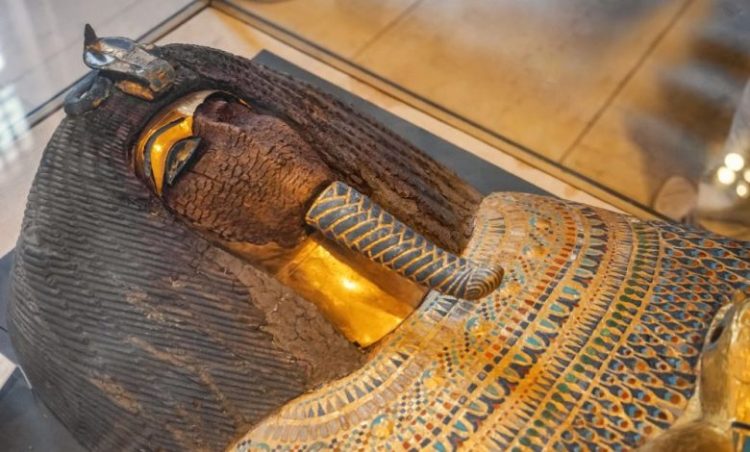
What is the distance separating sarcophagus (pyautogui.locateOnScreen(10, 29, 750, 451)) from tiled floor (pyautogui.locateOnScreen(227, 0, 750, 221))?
116 cm

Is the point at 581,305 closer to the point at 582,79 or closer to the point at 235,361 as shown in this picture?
the point at 235,361

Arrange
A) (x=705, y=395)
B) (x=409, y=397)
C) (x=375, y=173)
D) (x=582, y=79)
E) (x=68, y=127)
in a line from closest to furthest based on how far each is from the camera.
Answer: (x=705, y=395) → (x=409, y=397) → (x=68, y=127) → (x=375, y=173) → (x=582, y=79)

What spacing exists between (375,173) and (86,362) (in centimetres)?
73

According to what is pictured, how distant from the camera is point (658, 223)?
1.93 metres

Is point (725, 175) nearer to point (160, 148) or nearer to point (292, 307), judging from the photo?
point (292, 307)

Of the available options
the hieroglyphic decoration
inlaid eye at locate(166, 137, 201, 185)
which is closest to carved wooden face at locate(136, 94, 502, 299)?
inlaid eye at locate(166, 137, 201, 185)

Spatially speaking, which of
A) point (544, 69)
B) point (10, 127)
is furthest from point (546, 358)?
point (10, 127)

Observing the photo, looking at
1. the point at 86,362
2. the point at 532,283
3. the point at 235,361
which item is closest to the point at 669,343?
the point at 532,283

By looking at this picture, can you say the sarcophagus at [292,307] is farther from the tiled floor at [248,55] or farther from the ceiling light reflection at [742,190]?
the tiled floor at [248,55]

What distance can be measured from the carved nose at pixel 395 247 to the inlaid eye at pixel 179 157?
279 mm

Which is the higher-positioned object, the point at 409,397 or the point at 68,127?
the point at 409,397

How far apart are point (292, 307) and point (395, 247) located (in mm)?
257

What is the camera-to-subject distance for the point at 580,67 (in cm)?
315

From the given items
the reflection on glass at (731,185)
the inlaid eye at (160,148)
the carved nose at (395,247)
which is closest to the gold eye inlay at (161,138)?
the inlaid eye at (160,148)
